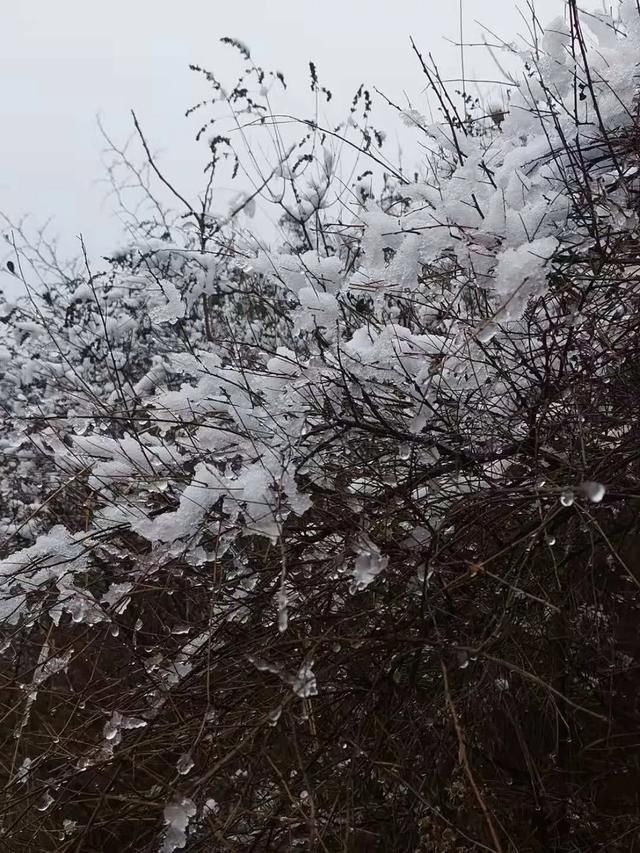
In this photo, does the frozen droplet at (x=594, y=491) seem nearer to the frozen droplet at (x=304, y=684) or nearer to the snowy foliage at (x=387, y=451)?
the snowy foliage at (x=387, y=451)

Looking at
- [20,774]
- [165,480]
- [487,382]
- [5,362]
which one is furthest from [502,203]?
[5,362]

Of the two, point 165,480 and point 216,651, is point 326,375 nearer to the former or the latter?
point 165,480

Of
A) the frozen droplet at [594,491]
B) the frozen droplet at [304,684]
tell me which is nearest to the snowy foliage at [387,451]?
the frozen droplet at [304,684]

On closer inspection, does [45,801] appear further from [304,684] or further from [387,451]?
[387,451]

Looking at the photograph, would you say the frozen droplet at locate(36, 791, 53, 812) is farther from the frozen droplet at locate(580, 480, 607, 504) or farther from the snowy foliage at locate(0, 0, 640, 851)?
the frozen droplet at locate(580, 480, 607, 504)

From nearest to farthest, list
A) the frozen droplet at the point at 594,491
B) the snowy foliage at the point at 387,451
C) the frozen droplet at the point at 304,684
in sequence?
the frozen droplet at the point at 594,491, the frozen droplet at the point at 304,684, the snowy foliage at the point at 387,451

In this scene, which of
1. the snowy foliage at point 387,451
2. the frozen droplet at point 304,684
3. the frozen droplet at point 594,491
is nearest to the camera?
the frozen droplet at point 594,491

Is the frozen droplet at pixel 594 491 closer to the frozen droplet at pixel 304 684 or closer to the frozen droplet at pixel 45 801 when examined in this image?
the frozen droplet at pixel 304 684

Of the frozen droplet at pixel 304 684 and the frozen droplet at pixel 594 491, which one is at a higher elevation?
the frozen droplet at pixel 594 491

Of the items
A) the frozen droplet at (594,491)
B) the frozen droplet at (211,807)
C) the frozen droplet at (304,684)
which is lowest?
the frozen droplet at (211,807)

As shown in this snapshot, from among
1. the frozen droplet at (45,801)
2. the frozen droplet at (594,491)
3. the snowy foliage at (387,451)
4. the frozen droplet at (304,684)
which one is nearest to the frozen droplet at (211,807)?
the snowy foliage at (387,451)

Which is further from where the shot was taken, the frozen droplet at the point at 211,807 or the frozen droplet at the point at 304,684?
the frozen droplet at the point at 211,807

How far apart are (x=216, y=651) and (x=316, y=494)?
17.5 inches

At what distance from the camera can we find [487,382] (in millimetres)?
1902
